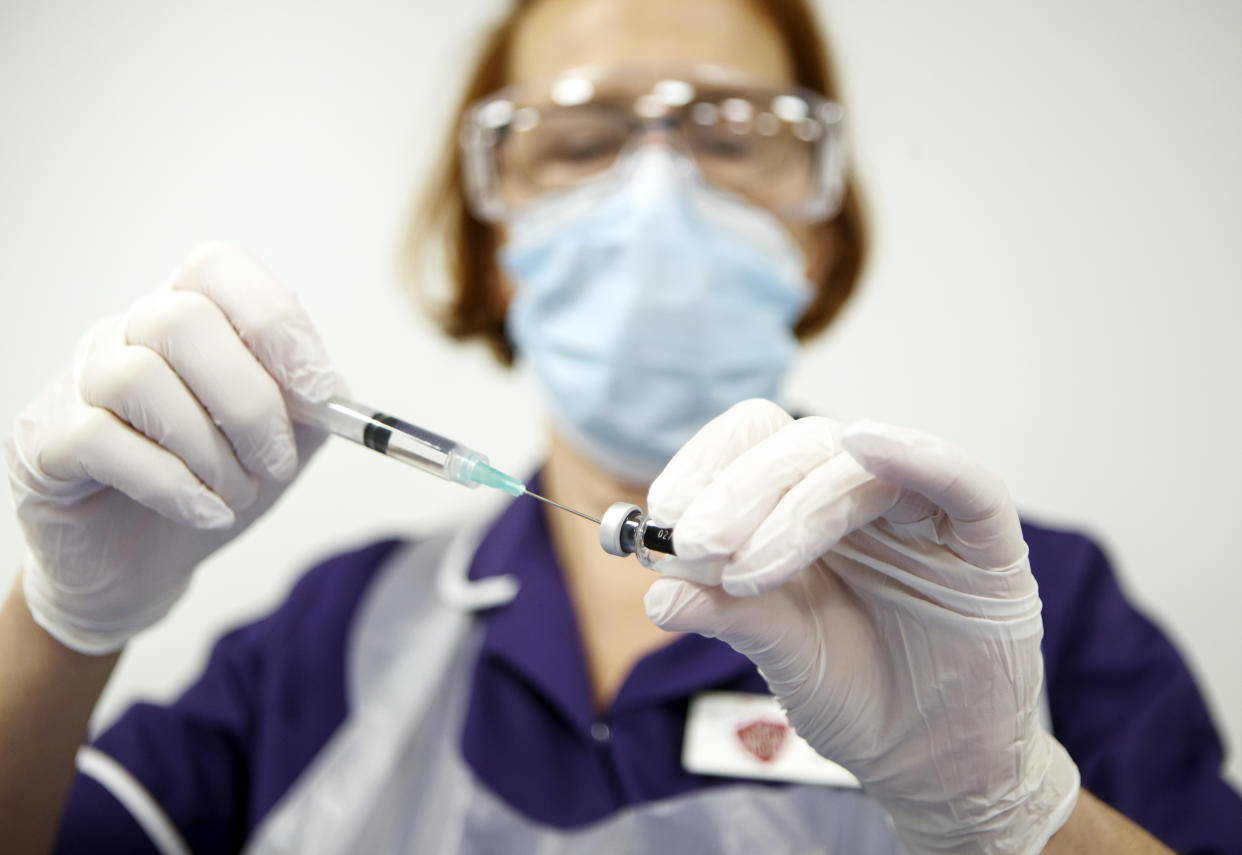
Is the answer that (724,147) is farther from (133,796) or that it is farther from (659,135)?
(133,796)

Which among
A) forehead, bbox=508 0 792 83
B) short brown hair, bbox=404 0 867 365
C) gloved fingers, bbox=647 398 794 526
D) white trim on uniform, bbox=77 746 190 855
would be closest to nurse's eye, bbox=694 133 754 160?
forehead, bbox=508 0 792 83

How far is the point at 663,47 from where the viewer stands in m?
1.31

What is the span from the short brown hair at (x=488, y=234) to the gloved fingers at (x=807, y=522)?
104cm

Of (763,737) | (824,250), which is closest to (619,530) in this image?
(763,737)

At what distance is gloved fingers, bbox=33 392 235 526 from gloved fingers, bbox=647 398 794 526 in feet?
1.40

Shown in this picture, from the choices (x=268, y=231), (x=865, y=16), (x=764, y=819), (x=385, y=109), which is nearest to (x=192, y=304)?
(x=764, y=819)

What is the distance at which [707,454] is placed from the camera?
2.21 feet

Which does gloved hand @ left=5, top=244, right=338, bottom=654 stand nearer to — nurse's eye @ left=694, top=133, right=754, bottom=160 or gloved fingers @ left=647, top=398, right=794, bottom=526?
gloved fingers @ left=647, top=398, right=794, bottom=526

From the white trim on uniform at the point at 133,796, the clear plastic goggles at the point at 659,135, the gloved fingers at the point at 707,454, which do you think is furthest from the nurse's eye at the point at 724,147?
the white trim on uniform at the point at 133,796

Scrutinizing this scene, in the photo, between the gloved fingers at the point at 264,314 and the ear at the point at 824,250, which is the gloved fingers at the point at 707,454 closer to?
the gloved fingers at the point at 264,314

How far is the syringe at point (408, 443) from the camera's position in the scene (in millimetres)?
735

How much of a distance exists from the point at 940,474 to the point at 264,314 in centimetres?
60

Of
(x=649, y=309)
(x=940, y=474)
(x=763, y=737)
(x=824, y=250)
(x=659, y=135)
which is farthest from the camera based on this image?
(x=824, y=250)

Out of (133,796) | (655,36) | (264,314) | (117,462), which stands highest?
(655,36)
